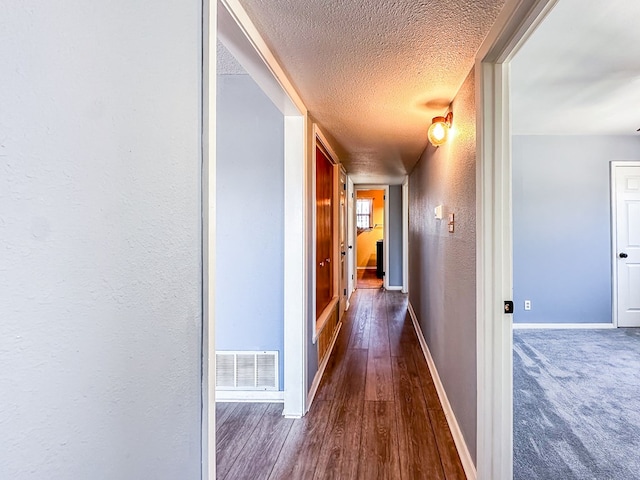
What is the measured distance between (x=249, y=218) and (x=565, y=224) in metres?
3.80

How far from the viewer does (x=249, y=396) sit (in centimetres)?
248

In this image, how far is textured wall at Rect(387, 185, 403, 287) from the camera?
7.20 m

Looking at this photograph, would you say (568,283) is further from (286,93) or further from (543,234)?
(286,93)

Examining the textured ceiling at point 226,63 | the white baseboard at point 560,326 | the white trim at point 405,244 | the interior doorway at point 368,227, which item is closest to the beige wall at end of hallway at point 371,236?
the interior doorway at point 368,227

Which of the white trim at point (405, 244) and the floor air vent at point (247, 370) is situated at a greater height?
the white trim at point (405, 244)

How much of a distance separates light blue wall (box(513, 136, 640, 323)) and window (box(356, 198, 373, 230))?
609cm

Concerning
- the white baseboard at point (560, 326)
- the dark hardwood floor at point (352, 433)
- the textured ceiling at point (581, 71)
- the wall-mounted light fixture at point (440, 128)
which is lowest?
the dark hardwood floor at point (352, 433)

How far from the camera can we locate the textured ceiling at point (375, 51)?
1.31 metres

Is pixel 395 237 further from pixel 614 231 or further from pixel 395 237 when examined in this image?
pixel 614 231

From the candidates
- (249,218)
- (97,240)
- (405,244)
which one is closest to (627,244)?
(405,244)

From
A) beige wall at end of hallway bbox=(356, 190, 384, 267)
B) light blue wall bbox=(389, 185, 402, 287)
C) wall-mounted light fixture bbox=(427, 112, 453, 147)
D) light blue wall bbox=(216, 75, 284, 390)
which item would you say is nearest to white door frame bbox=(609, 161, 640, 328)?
wall-mounted light fixture bbox=(427, 112, 453, 147)

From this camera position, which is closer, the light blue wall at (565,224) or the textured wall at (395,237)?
the light blue wall at (565,224)

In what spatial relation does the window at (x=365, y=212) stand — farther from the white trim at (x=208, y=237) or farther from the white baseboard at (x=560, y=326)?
the white trim at (x=208, y=237)

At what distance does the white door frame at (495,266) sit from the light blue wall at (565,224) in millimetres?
3019
